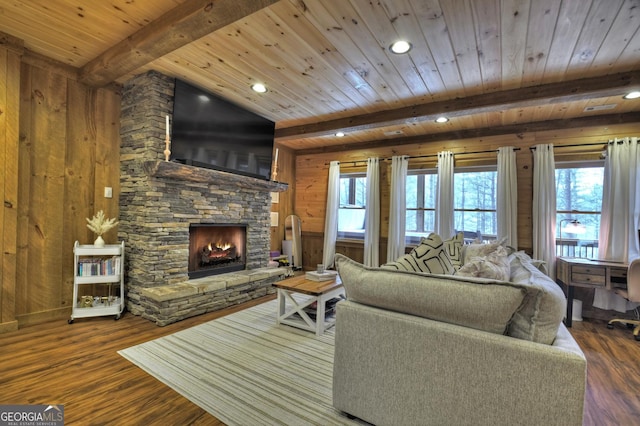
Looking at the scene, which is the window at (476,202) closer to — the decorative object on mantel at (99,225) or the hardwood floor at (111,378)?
the hardwood floor at (111,378)

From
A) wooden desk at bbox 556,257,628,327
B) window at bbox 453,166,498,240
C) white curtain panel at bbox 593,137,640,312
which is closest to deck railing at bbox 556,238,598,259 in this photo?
white curtain panel at bbox 593,137,640,312

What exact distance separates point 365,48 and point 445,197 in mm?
A: 3033

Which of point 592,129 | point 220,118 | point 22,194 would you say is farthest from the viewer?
point 592,129

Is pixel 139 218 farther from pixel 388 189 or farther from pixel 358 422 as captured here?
pixel 388 189

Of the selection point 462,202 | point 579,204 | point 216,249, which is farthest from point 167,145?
point 579,204

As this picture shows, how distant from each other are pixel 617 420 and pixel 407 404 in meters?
1.42

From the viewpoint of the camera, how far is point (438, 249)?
2078 mm

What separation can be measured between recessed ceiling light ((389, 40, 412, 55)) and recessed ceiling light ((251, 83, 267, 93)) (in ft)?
4.89

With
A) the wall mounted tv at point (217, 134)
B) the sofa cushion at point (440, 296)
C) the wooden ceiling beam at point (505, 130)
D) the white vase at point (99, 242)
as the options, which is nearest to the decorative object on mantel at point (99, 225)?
the white vase at point (99, 242)

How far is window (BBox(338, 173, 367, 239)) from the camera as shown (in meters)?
5.79

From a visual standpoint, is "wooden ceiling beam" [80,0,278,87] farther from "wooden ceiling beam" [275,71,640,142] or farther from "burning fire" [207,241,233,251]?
"wooden ceiling beam" [275,71,640,142]

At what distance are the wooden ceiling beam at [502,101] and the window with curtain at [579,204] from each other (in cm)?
154

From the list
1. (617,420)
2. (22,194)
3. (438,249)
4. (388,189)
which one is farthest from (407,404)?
(388,189)

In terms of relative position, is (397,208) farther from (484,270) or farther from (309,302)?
(484,270)
